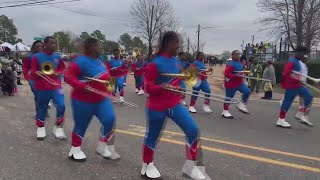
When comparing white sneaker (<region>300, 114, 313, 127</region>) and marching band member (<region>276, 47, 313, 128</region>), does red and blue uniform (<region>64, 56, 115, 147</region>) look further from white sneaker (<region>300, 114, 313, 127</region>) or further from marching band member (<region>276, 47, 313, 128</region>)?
white sneaker (<region>300, 114, 313, 127</region>)

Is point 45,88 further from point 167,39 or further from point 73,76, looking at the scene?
point 167,39

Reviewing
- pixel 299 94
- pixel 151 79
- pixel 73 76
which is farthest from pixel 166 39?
pixel 299 94

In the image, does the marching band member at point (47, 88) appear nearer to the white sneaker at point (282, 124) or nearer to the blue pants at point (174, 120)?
the blue pants at point (174, 120)

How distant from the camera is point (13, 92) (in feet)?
53.3

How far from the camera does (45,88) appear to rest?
766 centimetres

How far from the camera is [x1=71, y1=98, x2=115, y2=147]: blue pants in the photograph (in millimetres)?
5938

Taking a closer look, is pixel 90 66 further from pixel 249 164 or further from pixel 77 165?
pixel 249 164

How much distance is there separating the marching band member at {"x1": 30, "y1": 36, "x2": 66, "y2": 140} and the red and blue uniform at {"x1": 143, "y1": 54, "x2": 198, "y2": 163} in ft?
8.97

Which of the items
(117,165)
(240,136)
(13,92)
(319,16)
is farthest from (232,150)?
(319,16)

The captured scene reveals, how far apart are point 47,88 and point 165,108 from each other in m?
3.17

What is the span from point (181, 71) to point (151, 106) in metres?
0.61

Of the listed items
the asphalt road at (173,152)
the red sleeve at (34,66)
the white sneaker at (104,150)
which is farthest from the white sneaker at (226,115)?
the white sneaker at (104,150)

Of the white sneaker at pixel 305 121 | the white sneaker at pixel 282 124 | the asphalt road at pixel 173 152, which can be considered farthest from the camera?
the white sneaker at pixel 305 121

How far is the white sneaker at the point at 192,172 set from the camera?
510cm
